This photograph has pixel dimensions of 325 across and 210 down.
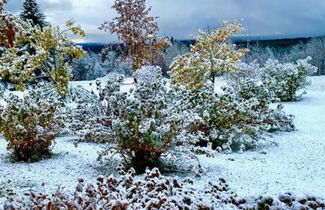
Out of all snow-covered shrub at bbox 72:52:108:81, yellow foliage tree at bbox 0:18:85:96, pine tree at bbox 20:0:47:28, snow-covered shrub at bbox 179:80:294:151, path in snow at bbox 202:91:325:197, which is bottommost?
snow-covered shrub at bbox 72:52:108:81

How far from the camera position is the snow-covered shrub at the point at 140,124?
575 centimetres

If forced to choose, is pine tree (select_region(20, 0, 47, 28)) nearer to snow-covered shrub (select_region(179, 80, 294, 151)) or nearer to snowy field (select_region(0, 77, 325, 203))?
snowy field (select_region(0, 77, 325, 203))

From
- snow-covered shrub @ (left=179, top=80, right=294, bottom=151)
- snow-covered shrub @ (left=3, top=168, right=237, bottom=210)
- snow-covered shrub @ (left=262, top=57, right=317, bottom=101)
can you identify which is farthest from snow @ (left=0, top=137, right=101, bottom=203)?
snow-covered shrub @ (left=262, top=57, right=317, bottom=101)

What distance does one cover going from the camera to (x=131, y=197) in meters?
3.77

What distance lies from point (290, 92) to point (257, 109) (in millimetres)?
8253

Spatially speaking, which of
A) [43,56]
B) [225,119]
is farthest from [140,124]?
[43,56]

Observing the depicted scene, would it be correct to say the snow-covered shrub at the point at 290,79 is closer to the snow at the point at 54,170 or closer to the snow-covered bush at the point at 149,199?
the snow at the point at 54,170

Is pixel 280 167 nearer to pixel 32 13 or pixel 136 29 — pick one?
pixel 136 29

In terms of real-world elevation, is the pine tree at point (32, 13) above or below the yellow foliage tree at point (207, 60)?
above

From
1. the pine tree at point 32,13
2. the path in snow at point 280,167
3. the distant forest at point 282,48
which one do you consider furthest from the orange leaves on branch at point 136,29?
the distant forest at point 282,48

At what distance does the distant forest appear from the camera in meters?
53.9

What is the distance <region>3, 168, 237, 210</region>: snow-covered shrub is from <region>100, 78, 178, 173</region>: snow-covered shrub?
1.30m

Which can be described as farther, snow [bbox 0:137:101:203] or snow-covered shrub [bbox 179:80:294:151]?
snow-covered shrub [bbox 179:80:294:151]

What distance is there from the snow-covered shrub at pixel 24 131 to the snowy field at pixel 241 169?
Answer: 0.22 meters
